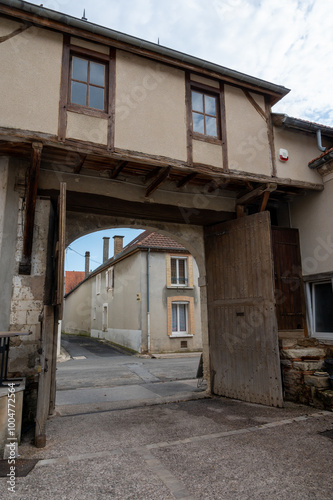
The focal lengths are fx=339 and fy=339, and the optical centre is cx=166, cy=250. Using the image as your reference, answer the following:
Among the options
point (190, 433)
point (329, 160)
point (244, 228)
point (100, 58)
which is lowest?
point (190, 433)

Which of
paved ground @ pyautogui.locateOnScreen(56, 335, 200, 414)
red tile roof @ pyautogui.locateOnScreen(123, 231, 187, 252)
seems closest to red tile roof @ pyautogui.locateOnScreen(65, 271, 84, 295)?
red tile roof @ pyautogui.locateOnScreen(123, 231, 187, 252)

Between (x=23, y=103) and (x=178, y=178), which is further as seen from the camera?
(x=178, y=178)

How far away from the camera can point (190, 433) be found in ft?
14.7

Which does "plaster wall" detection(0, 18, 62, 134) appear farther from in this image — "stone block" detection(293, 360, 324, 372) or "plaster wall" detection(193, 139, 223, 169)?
"stone block" detection(293, 360, 324, 372)

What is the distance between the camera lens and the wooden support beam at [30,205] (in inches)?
190

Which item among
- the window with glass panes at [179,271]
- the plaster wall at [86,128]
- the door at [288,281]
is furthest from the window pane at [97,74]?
the window with glass panes at [179,271]

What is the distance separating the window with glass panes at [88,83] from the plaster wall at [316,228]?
14.9ft

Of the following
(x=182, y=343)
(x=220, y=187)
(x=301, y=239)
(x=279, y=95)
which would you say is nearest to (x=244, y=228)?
(x=220, y=187)

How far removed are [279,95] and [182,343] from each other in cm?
1261

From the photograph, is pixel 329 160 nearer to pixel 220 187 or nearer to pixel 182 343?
pixel 220 187

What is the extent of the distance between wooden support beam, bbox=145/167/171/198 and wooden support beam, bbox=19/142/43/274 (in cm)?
193

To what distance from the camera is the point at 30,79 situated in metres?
5.08

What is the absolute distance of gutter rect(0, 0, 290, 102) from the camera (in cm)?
504

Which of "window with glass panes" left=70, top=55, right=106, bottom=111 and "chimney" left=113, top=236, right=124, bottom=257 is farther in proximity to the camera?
"chimney" left=113, top=236, right=124, bottom=257
